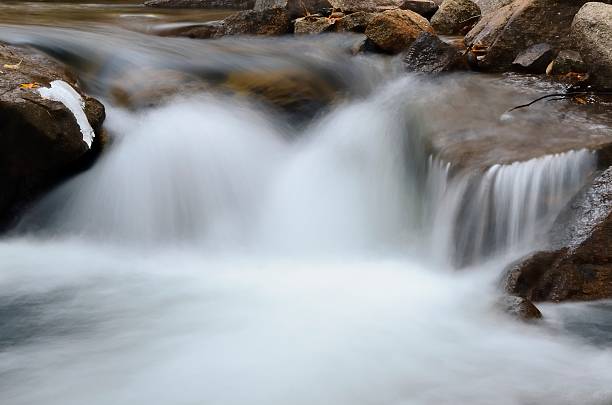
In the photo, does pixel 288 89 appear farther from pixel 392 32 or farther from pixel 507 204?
pixel 507 204

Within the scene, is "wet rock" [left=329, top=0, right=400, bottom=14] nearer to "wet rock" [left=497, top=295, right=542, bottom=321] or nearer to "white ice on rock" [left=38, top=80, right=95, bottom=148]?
"white ice on rock" [left=38, top=80, right=95, bottom=148]

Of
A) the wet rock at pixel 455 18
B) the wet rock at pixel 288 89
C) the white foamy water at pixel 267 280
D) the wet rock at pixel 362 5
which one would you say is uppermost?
the wet rock at pixel 362 5

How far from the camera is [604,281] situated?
4.10m

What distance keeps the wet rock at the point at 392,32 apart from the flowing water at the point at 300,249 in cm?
84

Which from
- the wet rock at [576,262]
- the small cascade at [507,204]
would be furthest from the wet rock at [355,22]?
the wet rock at [576,262]

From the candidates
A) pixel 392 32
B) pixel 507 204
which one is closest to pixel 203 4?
pixel 392 32

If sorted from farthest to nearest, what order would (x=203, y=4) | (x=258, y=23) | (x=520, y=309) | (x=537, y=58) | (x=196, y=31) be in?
(x=203, y=4) → (x=196, y=31) → (x=258, y=23) → (x=537, y=58) → (x=520, y=309)

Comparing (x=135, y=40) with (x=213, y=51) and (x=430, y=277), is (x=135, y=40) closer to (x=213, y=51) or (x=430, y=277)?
(x=213, y=51)

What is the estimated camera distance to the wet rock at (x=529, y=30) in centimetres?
720

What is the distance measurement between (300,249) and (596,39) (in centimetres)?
364

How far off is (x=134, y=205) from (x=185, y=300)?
1.49 metres

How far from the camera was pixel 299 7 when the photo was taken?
10.2 meters

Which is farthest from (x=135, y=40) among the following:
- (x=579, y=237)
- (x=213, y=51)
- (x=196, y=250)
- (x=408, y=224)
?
(x=579, y=237)

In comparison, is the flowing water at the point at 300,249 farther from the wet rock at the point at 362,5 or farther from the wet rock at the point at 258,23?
the wet rock at the point at 362,5
